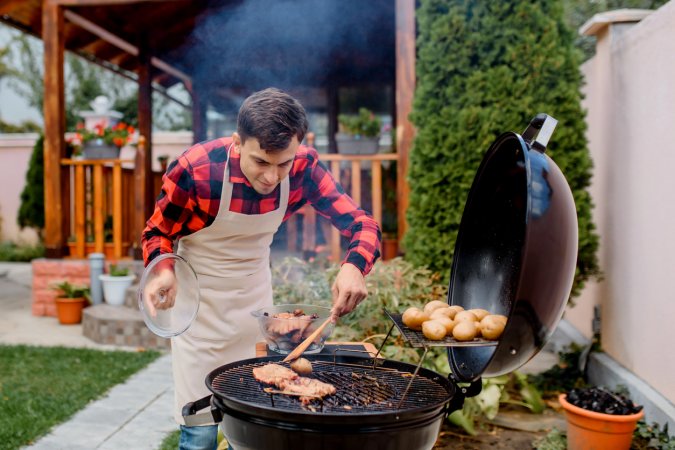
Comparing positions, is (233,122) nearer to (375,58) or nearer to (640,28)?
(375,58)

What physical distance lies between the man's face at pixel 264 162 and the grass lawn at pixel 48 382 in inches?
95.6

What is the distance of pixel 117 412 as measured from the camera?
4.14 m

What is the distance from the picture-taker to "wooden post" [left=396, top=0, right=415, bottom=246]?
5820 mm

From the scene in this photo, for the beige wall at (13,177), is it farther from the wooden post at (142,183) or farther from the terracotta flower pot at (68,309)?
the terracotta flower pot at (68,309)

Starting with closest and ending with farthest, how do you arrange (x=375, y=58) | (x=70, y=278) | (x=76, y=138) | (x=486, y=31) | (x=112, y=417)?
(x=112, y=417) → (x=486, y=31) → (x=70, y=278) → (x=76, y=138) → (x=375, y=58)

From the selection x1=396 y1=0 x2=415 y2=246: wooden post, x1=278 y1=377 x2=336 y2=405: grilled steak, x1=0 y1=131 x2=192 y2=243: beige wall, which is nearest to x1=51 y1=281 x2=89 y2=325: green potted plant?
x1=396 y1=0 x2=415 y2=246: wooden post

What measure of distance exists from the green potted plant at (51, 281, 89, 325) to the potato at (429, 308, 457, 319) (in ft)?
19.0

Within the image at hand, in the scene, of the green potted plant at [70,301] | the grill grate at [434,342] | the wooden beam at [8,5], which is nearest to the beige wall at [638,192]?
the grill grate at [434,342]

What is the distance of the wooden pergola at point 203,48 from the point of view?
718 cm

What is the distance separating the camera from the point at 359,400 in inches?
72.5

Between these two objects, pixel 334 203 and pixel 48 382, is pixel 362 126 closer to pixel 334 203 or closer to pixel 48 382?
pixel 48 382

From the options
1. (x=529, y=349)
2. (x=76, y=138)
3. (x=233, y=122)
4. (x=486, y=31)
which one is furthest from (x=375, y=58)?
(x=529, y=349)

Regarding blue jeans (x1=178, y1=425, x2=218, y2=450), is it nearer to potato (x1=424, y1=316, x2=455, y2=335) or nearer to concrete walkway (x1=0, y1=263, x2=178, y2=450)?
potato (x1=424, y1=316, x2=455, y2=335)

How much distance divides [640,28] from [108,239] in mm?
6397
